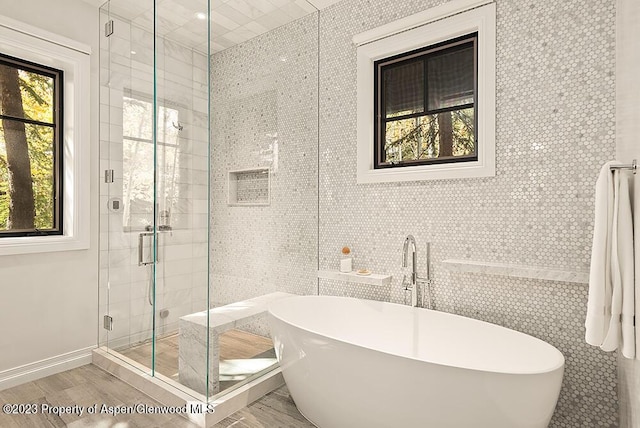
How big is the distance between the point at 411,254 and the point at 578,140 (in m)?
1.14

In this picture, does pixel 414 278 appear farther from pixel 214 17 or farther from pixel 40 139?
pixel 40 139

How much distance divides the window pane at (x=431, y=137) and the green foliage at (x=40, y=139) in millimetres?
2598

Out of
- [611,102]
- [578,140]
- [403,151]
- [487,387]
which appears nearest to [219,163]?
[403,151]

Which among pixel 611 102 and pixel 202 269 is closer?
pixel 611 102

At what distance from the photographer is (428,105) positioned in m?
2.50

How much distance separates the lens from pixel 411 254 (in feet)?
8.00

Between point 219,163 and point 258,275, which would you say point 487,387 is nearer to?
point 258,275

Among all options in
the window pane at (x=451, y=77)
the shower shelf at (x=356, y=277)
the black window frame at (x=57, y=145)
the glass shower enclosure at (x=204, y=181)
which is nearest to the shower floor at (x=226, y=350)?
the glass shower enclosure at (x=204, y=181)

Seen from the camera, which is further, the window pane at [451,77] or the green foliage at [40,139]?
the green foliage at [40,139]

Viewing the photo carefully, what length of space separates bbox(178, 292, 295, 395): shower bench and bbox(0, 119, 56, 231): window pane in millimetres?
1522

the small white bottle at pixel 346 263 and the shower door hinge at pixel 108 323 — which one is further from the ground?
the small white bottle at pixel 346 263

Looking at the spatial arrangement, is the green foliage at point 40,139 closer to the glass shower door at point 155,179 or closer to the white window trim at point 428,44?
the glass shower door at point 155,179

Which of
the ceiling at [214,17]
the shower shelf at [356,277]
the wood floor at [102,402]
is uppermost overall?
the ceiling at [214,17]

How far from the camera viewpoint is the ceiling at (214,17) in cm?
208
